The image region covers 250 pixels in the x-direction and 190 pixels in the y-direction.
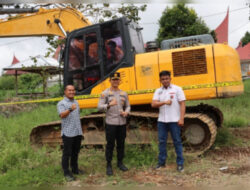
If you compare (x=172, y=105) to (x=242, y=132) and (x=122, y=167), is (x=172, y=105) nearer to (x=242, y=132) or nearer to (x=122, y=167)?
(x=122, y=167)

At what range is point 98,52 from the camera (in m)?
5.87

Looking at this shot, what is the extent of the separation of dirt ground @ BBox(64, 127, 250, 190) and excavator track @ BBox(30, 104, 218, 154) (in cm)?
49

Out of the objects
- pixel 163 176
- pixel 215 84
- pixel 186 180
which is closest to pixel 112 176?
pixel 163 176

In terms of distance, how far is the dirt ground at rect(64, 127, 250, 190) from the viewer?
403 cm

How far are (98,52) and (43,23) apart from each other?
204 cm

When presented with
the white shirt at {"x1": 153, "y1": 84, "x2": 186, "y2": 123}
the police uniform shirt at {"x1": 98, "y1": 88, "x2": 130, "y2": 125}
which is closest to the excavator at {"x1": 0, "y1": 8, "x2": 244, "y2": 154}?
the white shirt at {"x1": 153, "y1": 84, "x2": 186, "y2": 123}

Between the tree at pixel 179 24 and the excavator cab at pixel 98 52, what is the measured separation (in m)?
18.2

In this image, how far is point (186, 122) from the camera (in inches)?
230

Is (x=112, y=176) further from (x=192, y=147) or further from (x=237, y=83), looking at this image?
(x=237, y=83)

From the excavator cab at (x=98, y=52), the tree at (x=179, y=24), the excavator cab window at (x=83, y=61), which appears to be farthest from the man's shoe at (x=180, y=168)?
the tree at (x=179, y=24)

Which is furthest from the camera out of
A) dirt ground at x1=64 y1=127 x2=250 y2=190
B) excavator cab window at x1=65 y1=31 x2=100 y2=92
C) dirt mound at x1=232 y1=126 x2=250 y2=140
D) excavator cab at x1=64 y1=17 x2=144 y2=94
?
dirt mound at x1=232 y1=126 x2=250 y2=140

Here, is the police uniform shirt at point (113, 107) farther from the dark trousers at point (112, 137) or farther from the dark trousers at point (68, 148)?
the dark trousers at point (68, 148)

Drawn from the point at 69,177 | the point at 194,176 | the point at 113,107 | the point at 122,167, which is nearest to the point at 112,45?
the point at 113,107

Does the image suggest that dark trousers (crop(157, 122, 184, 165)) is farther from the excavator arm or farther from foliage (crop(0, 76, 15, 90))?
foliage (crop(0, 76, 15, 90))
